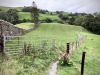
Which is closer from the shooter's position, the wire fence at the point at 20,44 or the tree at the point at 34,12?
the wire fence at the point at 20,44

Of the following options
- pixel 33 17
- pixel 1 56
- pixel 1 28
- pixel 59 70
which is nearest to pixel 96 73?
pixel 59 70

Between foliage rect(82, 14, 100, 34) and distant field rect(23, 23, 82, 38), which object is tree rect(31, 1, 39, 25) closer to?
distant field rect(23, 23, 82, 38)

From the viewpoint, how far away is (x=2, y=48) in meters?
19.1

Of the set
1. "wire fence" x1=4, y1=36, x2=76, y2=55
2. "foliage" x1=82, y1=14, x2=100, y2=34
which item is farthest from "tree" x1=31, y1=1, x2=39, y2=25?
"wire fence" x1=4, y1=36, x2=76, y2=55

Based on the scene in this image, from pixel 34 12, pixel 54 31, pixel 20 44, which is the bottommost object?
pixel 54 31

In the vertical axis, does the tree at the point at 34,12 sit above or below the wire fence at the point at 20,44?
above

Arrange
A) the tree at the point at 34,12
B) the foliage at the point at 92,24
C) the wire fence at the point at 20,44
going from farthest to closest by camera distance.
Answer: the foliage at the point at 92,24 < the tree at the point at 34,12 < the wire fence at the point at 20,44

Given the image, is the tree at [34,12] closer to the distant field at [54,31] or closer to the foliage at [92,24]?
the distant field at [54,31]

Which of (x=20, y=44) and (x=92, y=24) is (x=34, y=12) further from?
(x=20, y=44)

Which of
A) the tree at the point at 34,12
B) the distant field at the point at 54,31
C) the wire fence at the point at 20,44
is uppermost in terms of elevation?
the tree at the point at 34,12

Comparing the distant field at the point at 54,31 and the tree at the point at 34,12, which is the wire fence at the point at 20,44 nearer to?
the distant field at the point at 54,31

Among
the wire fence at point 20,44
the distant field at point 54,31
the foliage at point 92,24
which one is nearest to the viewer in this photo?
the wire fence at point 20,44

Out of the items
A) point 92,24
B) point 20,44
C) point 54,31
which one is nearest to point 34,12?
point 54,31

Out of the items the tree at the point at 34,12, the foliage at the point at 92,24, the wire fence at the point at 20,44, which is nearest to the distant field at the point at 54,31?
the tree at the point at 34,12
